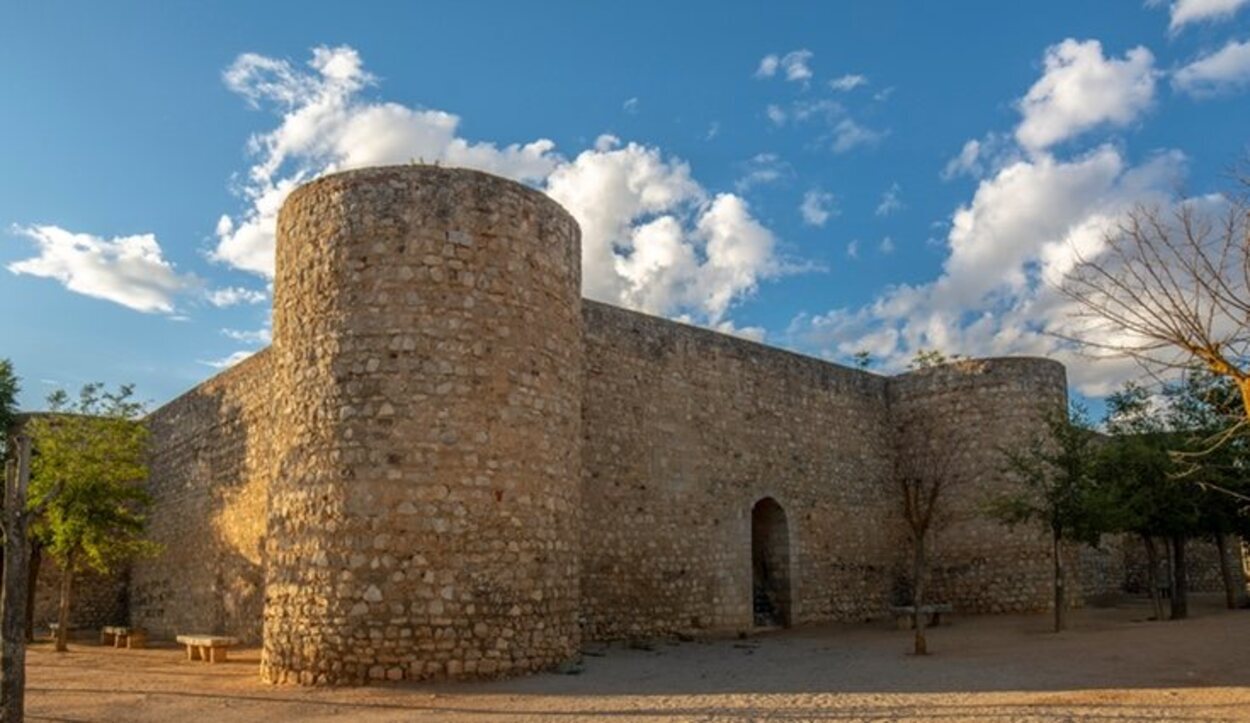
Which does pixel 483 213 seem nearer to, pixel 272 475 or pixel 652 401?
pixel 272 475

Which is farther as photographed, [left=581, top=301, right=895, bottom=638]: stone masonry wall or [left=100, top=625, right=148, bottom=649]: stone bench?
[left=100, top=625, right=148, bottom=649]: stone bench

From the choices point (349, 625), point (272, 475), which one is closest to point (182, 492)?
point (272, 475)

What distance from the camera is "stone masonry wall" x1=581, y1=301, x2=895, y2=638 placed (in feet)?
52.4

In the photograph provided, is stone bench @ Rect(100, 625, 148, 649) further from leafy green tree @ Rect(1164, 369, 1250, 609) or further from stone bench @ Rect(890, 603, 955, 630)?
leafy green tree @ Rect(1164, 369, 1250, 609)

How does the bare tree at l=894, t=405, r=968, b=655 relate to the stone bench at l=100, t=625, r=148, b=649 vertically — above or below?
above

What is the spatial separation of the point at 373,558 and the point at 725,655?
560cm

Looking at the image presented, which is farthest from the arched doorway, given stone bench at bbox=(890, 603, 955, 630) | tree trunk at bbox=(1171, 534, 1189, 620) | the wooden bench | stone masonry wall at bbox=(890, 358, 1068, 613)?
the wooden bench

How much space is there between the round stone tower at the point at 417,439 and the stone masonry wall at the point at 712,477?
11.4ft

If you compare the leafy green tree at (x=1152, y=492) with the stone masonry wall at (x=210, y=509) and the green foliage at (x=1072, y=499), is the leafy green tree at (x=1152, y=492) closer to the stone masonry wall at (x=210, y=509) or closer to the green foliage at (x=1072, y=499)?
the green foliage at (x=1072, y=499)

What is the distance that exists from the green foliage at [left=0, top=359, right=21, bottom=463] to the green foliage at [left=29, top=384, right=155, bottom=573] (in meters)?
4.14

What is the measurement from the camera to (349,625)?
10.7 metres

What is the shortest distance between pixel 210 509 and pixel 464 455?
408 inches

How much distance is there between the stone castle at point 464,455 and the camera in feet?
35.9

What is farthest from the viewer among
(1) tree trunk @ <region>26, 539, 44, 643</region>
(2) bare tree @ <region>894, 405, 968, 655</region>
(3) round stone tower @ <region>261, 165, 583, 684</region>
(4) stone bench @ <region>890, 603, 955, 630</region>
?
(2) bare tree @ <region>894, 405, 968, 655</region>
